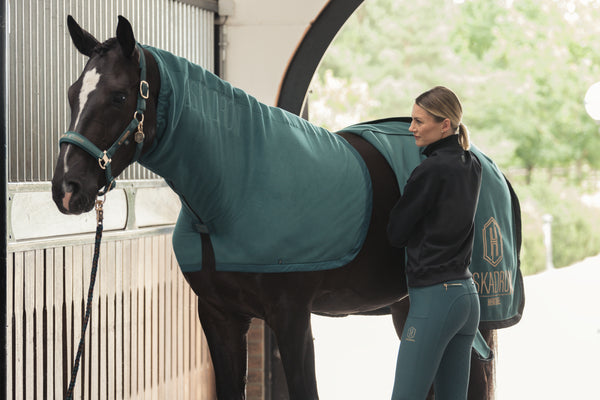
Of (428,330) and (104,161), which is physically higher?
(104,161)

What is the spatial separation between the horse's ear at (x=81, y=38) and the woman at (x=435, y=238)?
90 centimetres

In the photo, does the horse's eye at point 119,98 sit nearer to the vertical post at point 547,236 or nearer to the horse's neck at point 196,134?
the horse's neck at point 196,134

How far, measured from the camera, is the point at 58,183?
1671 mm

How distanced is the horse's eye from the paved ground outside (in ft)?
7.52

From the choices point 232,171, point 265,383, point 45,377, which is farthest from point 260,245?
point 265,383

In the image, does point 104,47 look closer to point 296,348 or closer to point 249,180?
point 249,180

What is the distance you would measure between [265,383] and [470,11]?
1520 centimetres

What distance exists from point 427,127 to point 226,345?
89 centimetres

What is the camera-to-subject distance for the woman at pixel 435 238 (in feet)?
5.95

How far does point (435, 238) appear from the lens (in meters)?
1.83

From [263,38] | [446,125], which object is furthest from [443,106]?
[263,38]

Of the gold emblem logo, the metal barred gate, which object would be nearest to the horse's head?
the metal barred gate

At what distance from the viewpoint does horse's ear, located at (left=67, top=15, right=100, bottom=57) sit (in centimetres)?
184

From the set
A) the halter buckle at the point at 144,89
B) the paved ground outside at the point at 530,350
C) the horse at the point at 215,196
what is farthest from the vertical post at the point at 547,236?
the halter buckle at the point at 144,89
